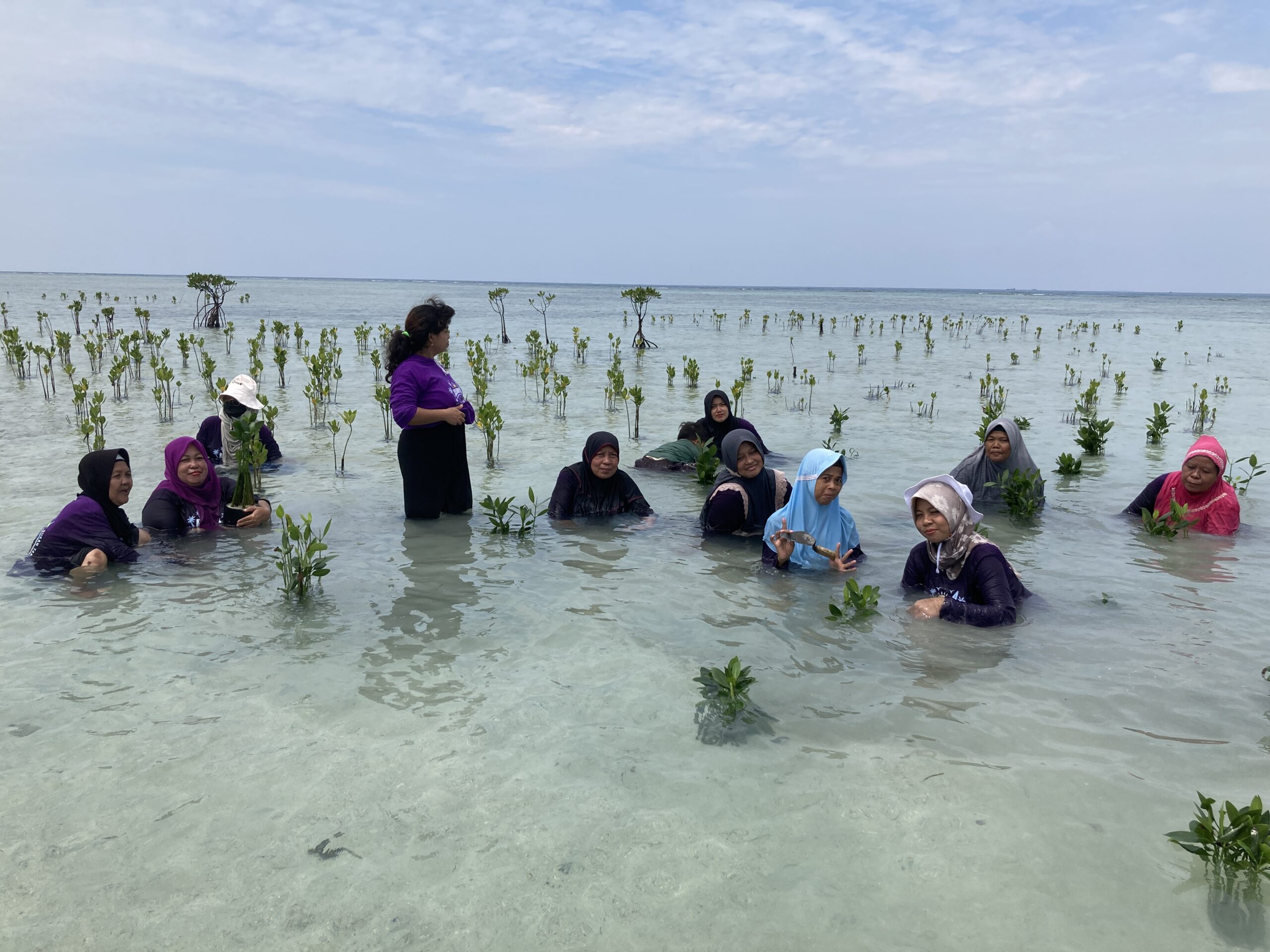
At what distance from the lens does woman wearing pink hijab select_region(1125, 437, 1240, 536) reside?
626cm

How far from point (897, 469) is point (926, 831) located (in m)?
6.59

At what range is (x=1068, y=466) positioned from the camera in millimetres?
8406

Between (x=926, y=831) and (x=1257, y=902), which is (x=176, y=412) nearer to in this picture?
(x=926, y=831)

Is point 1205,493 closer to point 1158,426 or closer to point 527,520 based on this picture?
point 1158,426

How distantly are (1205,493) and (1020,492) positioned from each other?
1.29 metres

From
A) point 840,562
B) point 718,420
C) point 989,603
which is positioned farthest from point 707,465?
point 989,603

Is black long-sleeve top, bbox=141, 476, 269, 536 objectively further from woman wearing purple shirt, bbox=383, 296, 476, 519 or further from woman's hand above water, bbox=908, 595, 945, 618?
woman's hand above water, bbox=908, 595, 945, 618

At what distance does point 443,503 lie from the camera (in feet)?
21.7

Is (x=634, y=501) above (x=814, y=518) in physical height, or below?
below

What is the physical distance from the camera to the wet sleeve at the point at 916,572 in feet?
16.3

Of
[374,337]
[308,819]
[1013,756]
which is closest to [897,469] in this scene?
[1013,756]

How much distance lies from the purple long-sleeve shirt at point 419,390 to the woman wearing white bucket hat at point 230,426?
274cm

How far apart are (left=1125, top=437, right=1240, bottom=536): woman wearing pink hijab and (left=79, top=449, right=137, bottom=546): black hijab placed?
7346 mm

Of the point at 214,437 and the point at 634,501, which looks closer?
the point at 634,501
